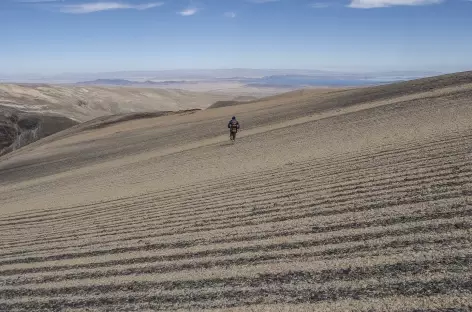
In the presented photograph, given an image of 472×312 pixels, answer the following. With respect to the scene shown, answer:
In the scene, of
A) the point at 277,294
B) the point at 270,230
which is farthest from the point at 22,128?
the point at 277,294

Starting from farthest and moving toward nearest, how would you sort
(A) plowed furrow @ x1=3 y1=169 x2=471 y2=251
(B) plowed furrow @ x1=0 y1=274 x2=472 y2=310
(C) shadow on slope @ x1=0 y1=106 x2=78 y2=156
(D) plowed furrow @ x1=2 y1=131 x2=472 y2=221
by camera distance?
(C) shadow on slope @ x1=0 y1=106 x2=78 y2=156 → (D) plowed furrow @ x1=2 y1=131 x2=472 y2=221 → (A) plowed furrow @ x1=3 y1=169 x2=471 y2=251 → (B) plowed furrow @ x1=0 y1=274 x2=472 y2=310

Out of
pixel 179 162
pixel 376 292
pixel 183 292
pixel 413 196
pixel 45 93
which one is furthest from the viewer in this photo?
pixel 45 93

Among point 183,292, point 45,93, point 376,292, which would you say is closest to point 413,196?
point 376,292

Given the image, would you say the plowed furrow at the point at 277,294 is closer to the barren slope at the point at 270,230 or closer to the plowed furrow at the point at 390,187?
the barren slope at the point at 270,230

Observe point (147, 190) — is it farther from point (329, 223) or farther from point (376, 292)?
point (376, 292)

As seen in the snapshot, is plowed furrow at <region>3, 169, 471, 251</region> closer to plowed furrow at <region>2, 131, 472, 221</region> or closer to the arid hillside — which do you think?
plowed furrow at <region>2, 131, 472, 221</region>

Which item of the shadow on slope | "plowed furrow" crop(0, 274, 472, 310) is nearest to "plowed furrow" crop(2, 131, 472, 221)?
"plowed furrow" crop(0, 274, 472, 310)

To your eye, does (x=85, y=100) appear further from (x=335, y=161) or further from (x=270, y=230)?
(x=270, y=230)

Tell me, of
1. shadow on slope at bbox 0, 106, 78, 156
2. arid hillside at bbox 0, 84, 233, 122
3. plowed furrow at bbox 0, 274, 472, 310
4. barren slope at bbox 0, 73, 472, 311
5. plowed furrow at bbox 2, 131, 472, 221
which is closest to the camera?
plowed furrow at bbox 0, 274, 472, 310
